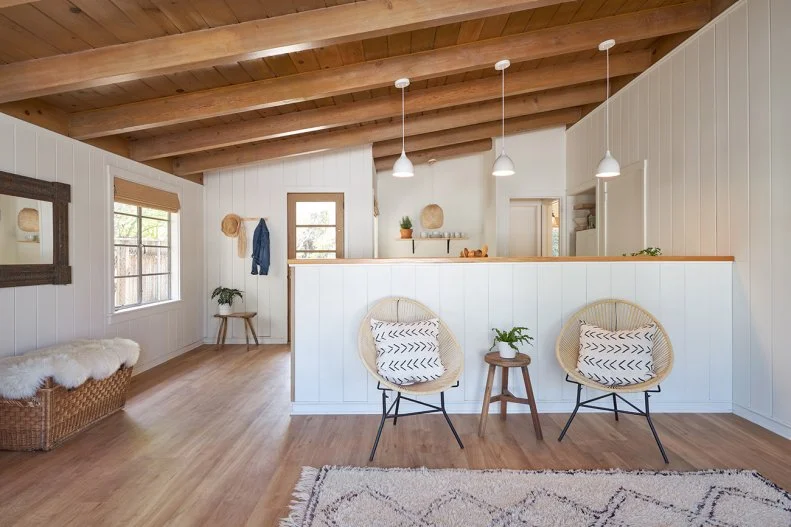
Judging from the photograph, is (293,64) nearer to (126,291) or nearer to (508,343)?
(508,343)

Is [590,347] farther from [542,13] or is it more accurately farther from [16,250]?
[16,250]

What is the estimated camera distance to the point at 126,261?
4.35 m

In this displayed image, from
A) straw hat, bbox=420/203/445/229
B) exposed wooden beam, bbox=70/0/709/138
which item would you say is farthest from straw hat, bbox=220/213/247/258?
straw hat, bbox=420/203/445/229

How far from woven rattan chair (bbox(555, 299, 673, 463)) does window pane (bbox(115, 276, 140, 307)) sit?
398 centimetres

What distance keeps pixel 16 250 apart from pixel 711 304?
494 cm

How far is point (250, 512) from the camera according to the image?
1.95m

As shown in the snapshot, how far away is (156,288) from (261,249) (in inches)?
50.2

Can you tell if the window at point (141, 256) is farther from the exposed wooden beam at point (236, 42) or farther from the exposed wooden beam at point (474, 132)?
the exposed wooden beam at point (474, 132)

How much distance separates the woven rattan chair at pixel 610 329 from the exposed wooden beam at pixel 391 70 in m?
2.06

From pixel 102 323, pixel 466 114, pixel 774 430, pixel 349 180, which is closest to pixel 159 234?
pixel 102 323

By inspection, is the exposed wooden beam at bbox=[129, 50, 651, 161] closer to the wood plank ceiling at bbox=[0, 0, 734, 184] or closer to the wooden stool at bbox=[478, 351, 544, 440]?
the wood plank ceiling at bbox=[0, 0, 734, 184]

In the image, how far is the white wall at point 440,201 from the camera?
685cm

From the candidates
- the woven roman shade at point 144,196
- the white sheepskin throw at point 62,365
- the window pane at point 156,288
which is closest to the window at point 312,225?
the woven roman shade at point 144,196

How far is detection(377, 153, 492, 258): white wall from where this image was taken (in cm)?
685
